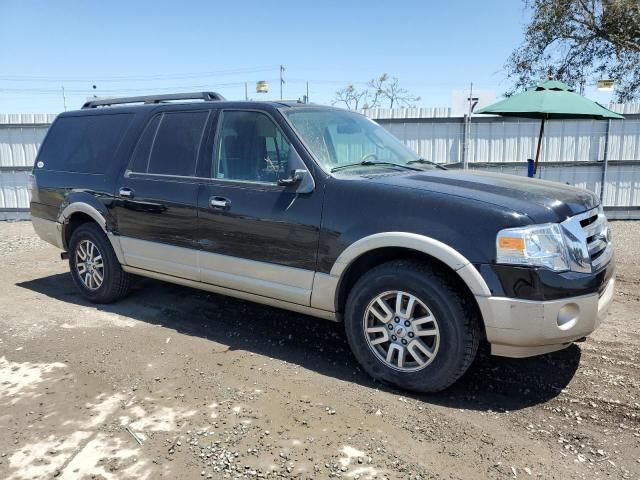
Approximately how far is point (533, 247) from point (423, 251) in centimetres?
66

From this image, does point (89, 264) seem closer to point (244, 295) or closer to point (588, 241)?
point (244, 295)

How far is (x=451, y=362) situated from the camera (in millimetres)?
3352

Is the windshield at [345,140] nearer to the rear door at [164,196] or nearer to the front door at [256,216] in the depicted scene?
the front door at [256,216]

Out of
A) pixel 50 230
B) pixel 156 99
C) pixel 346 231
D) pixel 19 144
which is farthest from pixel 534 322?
pixel 19 144

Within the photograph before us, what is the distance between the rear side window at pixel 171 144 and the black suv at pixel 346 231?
0.05 feet

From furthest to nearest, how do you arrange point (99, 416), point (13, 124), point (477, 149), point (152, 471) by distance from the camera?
point (13, 124), point (477, 149), point (99, 416), point (152, 471)

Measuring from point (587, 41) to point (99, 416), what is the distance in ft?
64.9

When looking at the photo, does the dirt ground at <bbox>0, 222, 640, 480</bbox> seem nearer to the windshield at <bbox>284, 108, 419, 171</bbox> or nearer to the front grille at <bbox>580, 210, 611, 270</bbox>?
the front grille at <bbox>580, 210, 611, 270</bbox>

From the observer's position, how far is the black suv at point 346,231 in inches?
126

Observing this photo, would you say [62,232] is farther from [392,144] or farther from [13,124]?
[13,124]

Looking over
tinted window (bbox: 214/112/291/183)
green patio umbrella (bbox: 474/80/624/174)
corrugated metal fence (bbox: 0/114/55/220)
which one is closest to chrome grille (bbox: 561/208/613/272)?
tinted window (bbox: 214/112/291/183)

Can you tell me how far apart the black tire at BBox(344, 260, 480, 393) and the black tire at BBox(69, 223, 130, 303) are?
114 inches

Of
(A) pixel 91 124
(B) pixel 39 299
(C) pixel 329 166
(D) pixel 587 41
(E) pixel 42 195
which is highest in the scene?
(D) pixel 587 41

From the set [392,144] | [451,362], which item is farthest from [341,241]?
[392,144]
